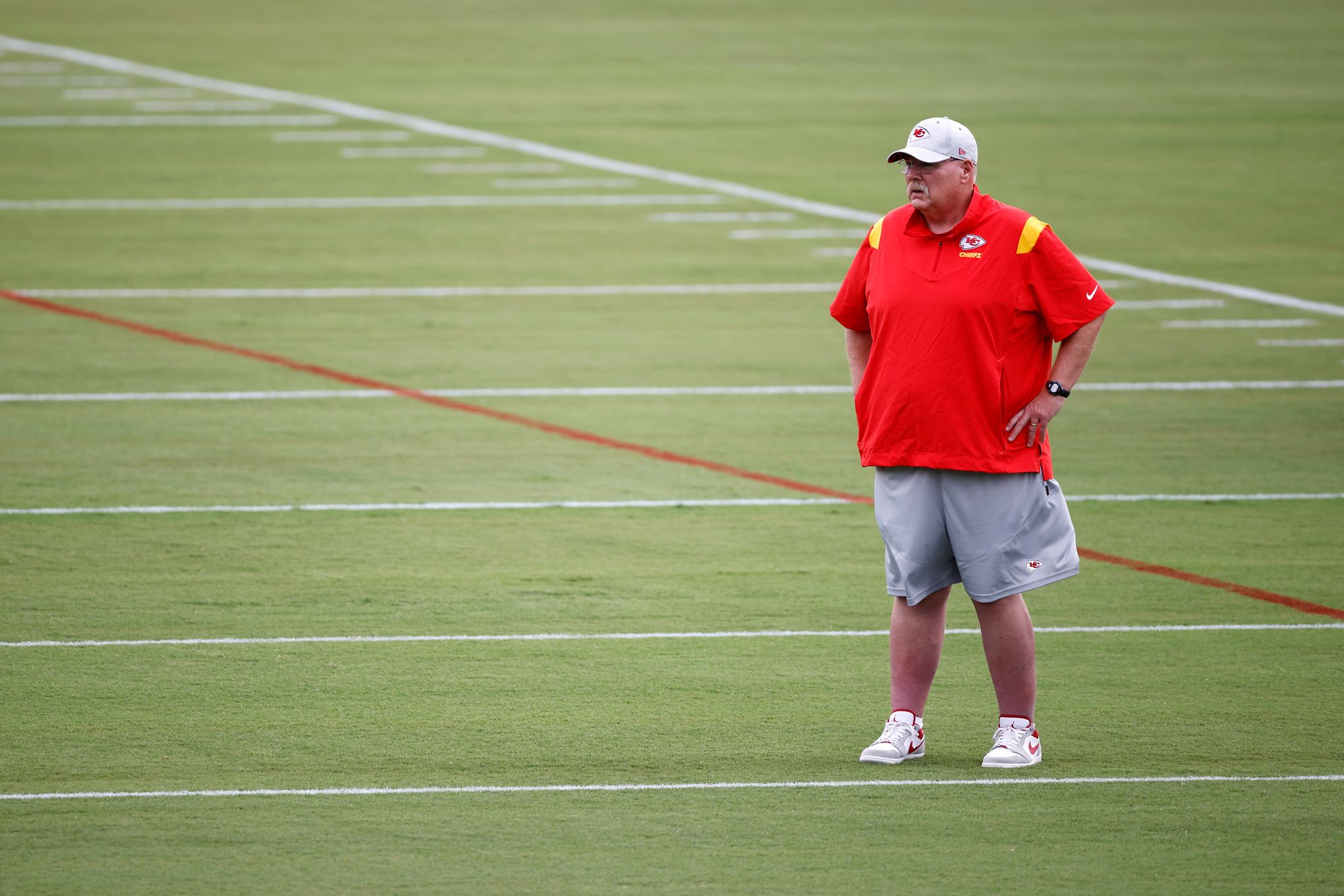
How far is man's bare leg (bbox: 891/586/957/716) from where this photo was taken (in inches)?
245

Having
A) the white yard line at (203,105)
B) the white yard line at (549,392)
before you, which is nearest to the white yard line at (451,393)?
the white yard line at (549,392)

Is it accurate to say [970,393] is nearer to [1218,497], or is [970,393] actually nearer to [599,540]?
[599,540]

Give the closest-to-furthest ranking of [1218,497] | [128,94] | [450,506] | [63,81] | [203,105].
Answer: [450,506]
[1218,497]
[203,105]
[128,94]
[63,81]

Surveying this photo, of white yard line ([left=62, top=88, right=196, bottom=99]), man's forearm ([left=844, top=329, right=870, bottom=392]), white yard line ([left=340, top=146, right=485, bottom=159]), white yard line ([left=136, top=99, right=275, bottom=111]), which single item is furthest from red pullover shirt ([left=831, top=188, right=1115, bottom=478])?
white yard line ([left=62, top=88, right=196, bottom=99])

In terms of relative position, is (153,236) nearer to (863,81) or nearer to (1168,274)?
(1168,274)

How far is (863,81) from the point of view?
2828 cm

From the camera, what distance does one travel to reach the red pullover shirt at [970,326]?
→ 19.5 feet

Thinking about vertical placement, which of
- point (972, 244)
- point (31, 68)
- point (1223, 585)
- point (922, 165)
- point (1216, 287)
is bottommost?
point (1223, 585)

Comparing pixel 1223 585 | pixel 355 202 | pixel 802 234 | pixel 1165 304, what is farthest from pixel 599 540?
pixel 355 202

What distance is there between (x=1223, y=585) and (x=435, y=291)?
8.57 m

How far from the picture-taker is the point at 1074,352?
6066 mm

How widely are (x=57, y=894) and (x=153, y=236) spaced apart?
1323 cm

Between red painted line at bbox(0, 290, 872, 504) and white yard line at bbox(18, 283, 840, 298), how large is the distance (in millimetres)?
563

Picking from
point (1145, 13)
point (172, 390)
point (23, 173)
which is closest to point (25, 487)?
point (172, 390)
